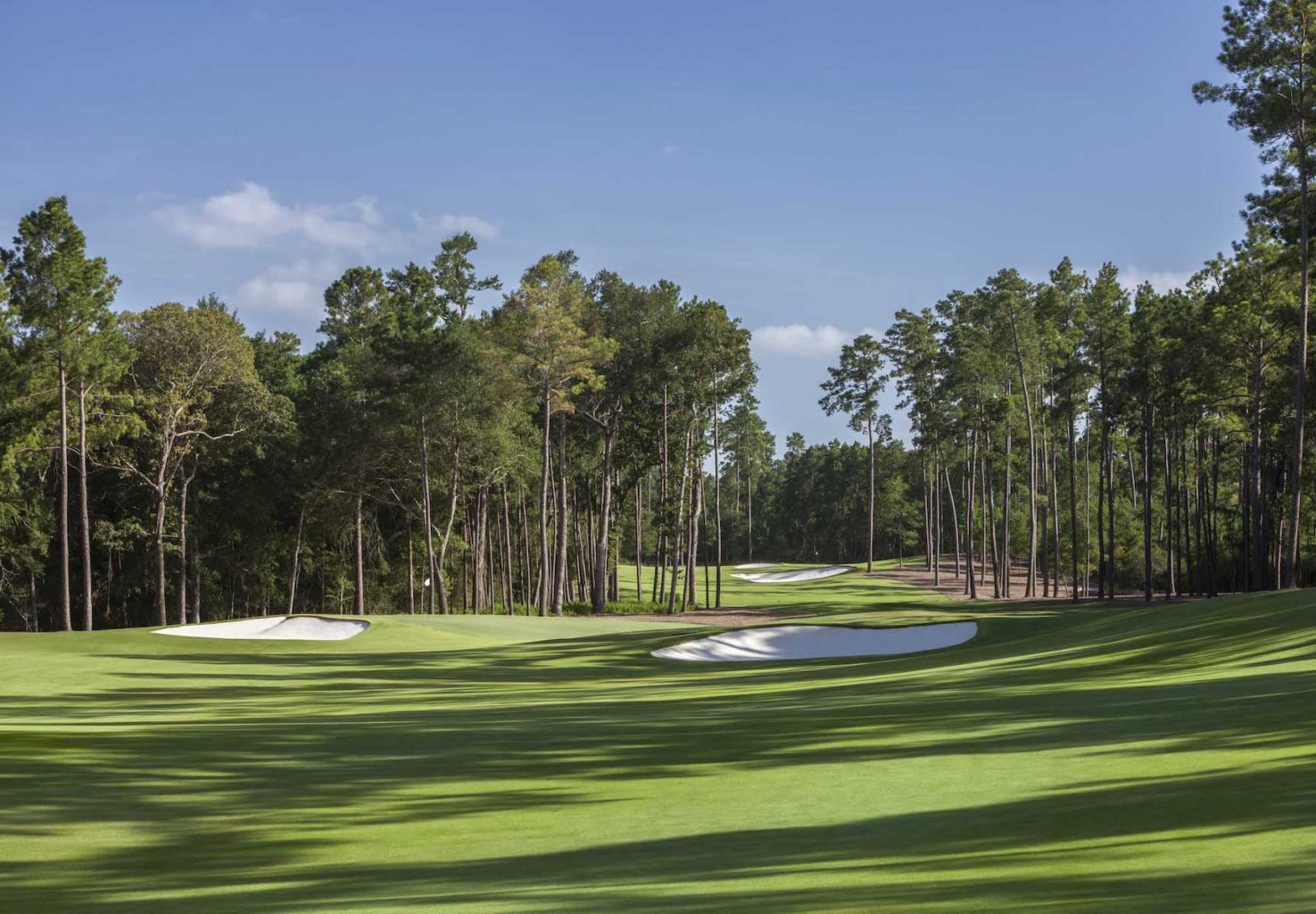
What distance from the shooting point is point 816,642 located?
34969 mm

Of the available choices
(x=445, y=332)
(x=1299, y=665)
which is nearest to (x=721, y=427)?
(x=445, y=332)

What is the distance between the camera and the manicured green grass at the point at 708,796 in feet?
20.6

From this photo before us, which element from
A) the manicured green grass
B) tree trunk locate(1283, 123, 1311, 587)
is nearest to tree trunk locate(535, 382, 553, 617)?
tree trunk locate(1283, 123, 1311, 587)

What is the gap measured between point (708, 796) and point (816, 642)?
1023 inches

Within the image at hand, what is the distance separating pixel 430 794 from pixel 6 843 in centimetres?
323

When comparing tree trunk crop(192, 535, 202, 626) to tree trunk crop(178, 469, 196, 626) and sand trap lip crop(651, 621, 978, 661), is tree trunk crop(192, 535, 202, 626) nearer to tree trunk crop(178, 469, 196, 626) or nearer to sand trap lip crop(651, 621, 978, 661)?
tree trunk crop(178, 469, 196, 626)

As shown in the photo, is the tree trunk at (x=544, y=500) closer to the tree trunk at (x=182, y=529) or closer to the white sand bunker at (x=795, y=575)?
the tree trunk at (x=182, y=529)

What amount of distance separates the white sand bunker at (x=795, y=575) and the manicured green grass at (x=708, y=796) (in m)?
65.8

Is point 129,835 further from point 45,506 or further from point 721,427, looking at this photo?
point 721,427

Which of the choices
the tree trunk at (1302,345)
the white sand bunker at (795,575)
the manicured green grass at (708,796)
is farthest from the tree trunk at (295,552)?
the tree trunk at (1302,345)

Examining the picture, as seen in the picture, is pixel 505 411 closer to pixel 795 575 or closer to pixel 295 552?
pixel 295 552

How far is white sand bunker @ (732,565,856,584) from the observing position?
85938mm

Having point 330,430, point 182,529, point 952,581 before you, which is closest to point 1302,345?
point 330,430

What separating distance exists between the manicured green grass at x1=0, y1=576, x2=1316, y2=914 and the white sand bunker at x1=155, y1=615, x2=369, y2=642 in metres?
16.9
